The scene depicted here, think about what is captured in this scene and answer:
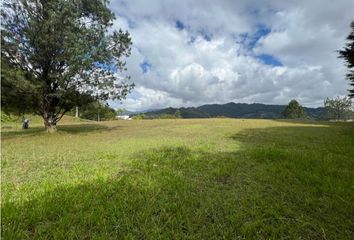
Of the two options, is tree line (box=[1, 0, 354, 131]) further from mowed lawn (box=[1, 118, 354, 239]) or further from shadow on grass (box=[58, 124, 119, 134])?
mowed lawn (box=[1, 118, 354, 239])

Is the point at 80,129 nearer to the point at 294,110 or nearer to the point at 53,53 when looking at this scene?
the point at 53,53

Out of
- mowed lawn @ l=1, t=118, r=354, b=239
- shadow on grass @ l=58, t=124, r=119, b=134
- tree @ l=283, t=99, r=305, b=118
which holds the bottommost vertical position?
mowed lawn @ l=1, t=118, r=354, b=239

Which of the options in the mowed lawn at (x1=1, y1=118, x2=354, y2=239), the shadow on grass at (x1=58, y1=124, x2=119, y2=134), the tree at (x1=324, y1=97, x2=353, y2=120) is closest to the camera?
the mowed lawn at (x1=1, y1=118, x2=354, y2=239)

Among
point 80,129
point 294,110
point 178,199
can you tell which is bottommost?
point 178,199

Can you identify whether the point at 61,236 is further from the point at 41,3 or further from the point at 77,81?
the point at 41,3

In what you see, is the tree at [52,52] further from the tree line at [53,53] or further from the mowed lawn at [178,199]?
the mowed lawn at [178,199]

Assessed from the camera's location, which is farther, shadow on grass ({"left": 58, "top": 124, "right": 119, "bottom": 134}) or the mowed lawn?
shadow on grass ({"left": 58, "top": 124, "right": 119, "bottom": 134})

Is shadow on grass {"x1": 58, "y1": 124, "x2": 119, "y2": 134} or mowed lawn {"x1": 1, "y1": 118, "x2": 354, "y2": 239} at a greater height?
shadow on grass {"x1": 58, "y1": 124, "x2": 119, "y2": 134}

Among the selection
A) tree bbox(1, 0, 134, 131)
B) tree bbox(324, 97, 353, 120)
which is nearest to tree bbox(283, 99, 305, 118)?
tree bbox(324, 97, 353, 120)

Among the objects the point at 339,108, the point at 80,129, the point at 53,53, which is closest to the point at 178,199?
the point at 53,53

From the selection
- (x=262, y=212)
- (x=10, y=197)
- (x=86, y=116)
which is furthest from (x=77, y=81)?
(x=86, y=116)

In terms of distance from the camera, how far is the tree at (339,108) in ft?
286

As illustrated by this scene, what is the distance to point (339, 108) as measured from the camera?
A: 3511 inches

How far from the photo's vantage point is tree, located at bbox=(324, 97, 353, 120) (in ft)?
286
